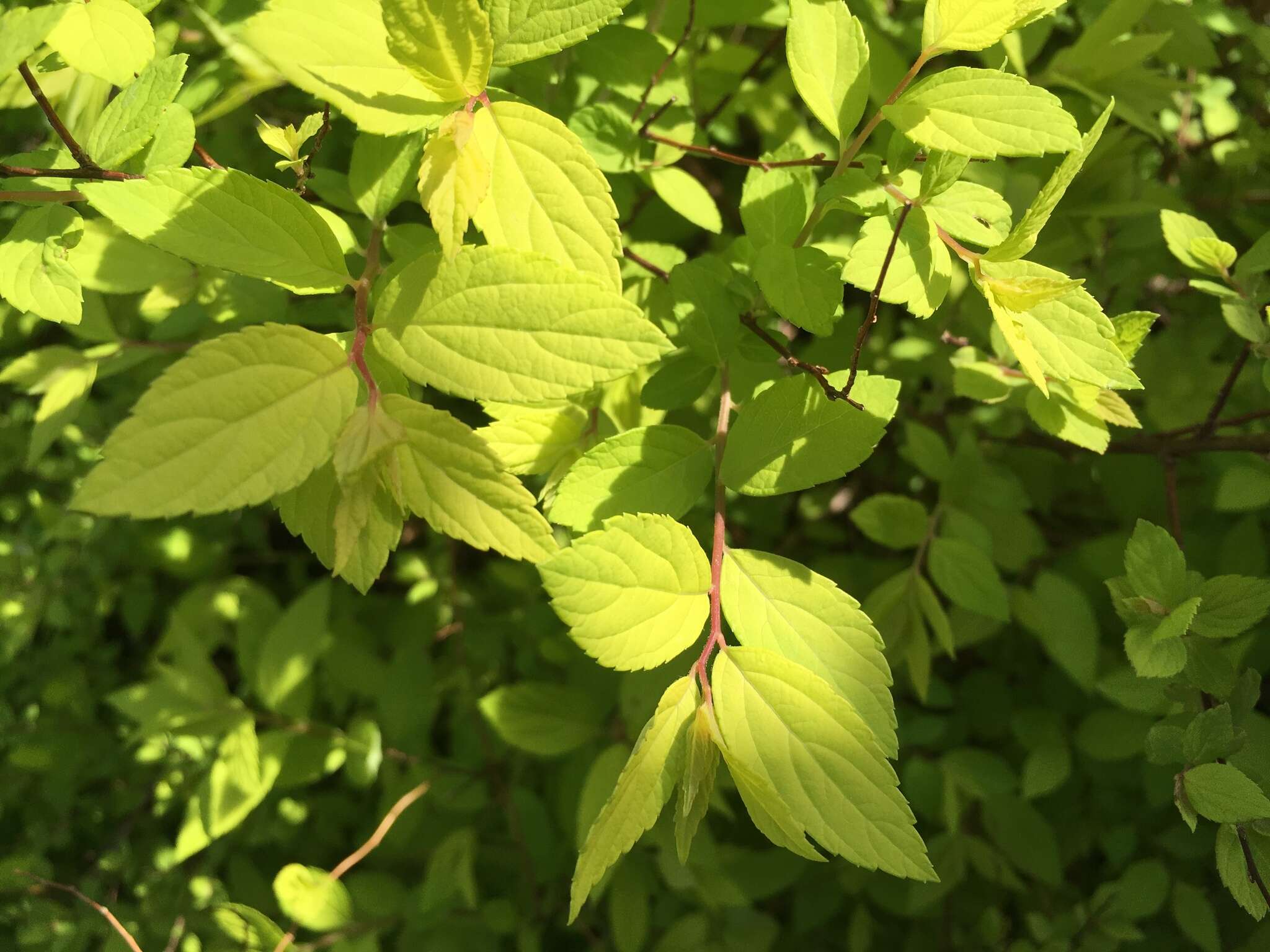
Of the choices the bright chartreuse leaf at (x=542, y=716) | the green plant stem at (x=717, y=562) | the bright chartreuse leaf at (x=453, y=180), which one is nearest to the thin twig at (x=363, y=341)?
the bright chartreuse leaf at (x=453, y=180)

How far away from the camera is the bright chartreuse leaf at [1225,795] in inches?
33.9

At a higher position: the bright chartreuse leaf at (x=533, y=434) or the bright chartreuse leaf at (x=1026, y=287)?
the bright chartreuse leaf at (x=1026, y=287)

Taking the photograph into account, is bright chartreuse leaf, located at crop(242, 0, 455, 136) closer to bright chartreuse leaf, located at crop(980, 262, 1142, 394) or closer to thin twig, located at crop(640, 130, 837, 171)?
thin twig, located at crop(640, 130, 837, 171)

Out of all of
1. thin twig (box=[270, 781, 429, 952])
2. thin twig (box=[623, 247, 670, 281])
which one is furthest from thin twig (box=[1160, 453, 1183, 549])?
thin twig (box=[270, 781, 429, 952])

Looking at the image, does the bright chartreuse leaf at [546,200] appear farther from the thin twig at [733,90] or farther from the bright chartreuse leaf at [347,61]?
the thin twig at [733,90]

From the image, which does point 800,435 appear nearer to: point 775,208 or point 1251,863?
point 775,208

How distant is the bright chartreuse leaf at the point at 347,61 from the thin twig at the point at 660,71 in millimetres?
408

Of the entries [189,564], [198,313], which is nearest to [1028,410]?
[198,313]

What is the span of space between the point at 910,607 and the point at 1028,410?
36cm

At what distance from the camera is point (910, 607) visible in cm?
128

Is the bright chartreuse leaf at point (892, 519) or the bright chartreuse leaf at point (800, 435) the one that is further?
the bright chartreuse leaf at point (892, 519)

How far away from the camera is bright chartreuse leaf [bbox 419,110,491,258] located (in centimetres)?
65

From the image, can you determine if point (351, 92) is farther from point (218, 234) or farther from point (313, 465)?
point (313, 465)

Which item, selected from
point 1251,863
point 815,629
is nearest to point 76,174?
point 815,629
